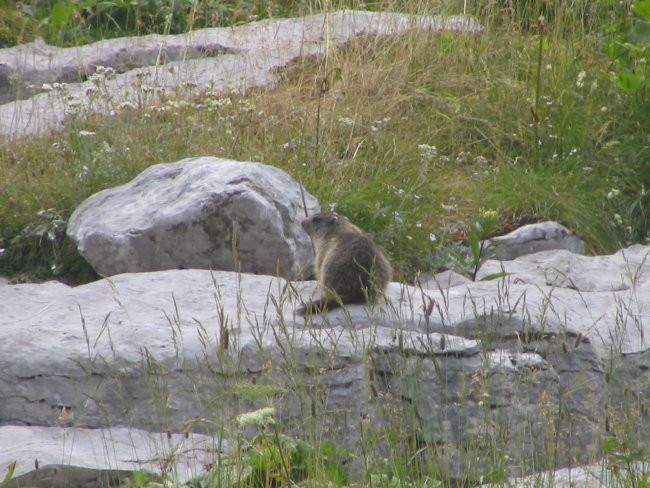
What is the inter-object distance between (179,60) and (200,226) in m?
3.57

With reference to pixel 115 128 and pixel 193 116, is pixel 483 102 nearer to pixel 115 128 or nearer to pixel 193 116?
pixel 193 116

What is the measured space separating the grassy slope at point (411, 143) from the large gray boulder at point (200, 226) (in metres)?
0.60

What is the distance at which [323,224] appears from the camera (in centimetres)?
583

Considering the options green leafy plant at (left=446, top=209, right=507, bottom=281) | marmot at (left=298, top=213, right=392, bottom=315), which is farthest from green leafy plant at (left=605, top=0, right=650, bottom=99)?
marmot at (left=298, top=213, right=392, bottom=315)

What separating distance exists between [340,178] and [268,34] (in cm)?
324

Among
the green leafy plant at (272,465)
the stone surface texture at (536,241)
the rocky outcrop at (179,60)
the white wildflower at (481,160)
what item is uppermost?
the rocky outcrop at (179,60)

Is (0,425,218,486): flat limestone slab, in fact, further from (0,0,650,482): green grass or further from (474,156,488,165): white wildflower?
(474,156,488,165): white wildflower

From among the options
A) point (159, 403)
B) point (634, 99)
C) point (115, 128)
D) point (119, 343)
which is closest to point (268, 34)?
point (115, 128)

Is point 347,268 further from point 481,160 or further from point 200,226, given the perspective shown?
point 481,160

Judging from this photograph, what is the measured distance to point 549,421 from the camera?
307 centimetres

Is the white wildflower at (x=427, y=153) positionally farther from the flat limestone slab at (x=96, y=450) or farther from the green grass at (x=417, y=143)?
the flat limestone slab at (x=96, y=450)

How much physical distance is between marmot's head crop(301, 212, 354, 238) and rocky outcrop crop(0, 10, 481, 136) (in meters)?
2.82

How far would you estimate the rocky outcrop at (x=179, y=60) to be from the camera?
8539mm

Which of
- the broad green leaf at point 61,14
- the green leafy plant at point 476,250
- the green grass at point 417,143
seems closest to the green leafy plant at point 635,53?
the green grass at point 417,143
